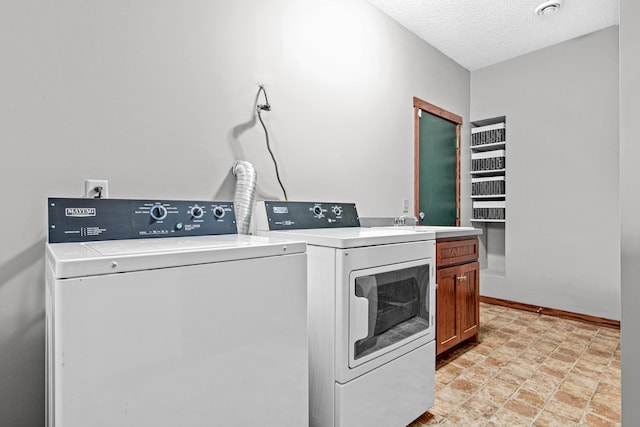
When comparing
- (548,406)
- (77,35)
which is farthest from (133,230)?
(548,406)

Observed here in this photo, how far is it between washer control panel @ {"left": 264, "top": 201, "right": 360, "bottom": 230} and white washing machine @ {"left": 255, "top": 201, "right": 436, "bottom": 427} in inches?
1.1

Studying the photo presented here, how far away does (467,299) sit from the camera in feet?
8.61

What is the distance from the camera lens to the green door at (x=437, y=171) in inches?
132

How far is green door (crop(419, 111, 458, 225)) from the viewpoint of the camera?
132 inches

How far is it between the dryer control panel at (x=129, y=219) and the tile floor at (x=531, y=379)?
4.78 ft

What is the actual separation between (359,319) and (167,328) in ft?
2.64

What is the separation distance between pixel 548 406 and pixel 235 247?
77.3 inches

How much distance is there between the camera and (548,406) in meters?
1.92

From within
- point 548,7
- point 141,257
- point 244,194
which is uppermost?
point 548,7

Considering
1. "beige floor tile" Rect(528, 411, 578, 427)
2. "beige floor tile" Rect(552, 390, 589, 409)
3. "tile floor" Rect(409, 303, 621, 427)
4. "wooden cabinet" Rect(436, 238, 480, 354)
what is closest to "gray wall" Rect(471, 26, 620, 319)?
"tile floor" Rect(409, 303, 621, 427)

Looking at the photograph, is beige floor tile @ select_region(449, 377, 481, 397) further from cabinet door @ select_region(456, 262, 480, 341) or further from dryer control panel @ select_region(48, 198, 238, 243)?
dryer control panel @ select_region(48, 198, 238, 243)

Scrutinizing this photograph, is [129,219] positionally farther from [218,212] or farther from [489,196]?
[489,196]

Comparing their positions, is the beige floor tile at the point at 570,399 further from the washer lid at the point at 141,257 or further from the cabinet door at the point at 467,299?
the washer lid at the point at 141,257

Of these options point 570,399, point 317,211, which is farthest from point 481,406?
point 317,211
